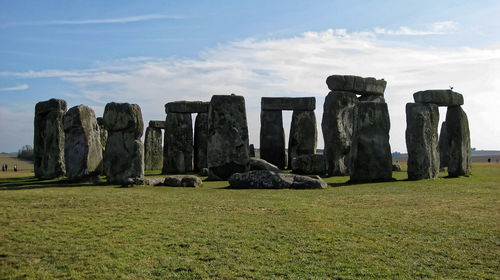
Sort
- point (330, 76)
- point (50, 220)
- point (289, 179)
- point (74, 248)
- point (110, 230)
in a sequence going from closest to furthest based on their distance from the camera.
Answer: point (74, 248), point (110, 230), point (50, 220), point (289, 179), point (330, 76)

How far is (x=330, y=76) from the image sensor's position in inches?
668

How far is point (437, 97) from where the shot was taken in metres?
15.0

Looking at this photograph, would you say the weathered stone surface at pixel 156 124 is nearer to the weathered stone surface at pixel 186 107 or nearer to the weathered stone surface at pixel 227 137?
the weathered stone surface at pixel 186 107

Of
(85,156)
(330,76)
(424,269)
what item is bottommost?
(424,269)

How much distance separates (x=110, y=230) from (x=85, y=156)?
7812 millimetres

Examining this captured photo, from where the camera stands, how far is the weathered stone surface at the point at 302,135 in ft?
69.5

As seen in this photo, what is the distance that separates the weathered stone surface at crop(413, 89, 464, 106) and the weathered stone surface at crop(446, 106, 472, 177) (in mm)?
600

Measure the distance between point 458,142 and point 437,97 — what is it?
68.3 inches

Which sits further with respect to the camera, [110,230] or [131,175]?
[131,175]

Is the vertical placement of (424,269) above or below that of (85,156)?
below

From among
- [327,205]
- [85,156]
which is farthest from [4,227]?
[85,156]

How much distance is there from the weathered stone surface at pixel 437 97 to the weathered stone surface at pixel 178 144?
10.0 m

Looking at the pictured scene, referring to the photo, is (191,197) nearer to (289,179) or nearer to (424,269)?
(289,179)

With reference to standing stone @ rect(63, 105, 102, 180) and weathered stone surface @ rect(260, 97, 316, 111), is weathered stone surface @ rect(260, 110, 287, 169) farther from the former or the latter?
standing stone @ rect(63, 105, 102, 180)
